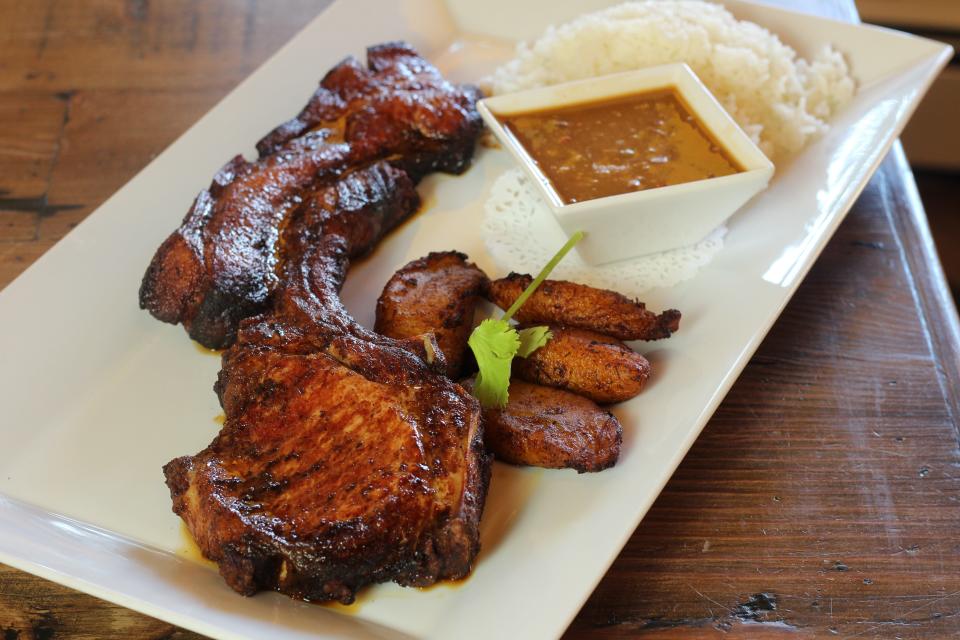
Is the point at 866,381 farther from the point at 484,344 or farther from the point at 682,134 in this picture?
the point at 484,344

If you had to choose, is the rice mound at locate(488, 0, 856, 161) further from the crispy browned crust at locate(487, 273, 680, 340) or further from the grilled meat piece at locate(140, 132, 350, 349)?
the grilled meat piece at locate(140, 132, 350, 349)

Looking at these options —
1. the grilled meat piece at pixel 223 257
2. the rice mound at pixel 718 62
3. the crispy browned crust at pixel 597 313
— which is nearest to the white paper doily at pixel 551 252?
the crispy browned crust at pixel 597 313

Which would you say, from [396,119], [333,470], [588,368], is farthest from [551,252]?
[333,470]

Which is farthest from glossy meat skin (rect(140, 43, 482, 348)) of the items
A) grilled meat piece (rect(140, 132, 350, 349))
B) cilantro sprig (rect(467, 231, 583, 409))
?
cilantro sprig (rect(467, 231, 583, 409))

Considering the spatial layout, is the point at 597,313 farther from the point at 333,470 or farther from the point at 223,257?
the point at 223,257

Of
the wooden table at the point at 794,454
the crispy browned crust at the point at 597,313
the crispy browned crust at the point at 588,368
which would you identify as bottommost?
the wooden table at the point at 794,454

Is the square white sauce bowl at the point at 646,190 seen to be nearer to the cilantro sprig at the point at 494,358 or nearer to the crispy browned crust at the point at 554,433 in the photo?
the cilantro sprig at the point at 494,358
